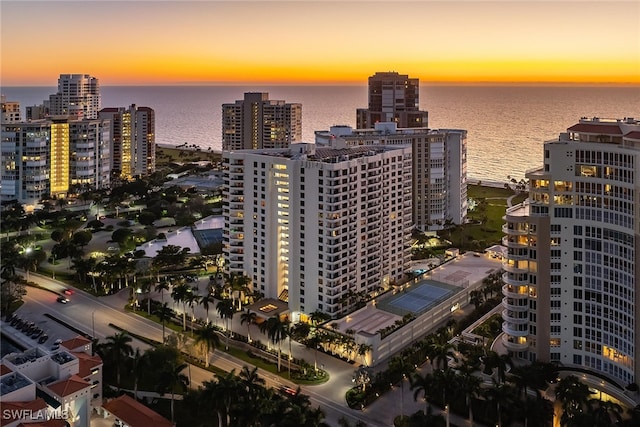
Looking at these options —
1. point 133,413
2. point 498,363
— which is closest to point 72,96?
point 133,413

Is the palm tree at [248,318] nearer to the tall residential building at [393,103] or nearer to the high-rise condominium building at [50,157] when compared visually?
the high-rise condominium building at [50,157]

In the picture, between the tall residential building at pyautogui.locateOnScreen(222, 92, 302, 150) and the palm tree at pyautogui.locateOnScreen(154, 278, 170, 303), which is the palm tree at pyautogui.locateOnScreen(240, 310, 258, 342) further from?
the tall residential building at pyautogui.locateOnScreen(222, 92, 302, 150)

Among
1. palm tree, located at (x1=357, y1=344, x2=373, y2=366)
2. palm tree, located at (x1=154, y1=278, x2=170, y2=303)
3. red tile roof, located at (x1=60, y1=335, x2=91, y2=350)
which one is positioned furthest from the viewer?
palm tree, located at (x1=154, y1=278, x2=170, y2=303)

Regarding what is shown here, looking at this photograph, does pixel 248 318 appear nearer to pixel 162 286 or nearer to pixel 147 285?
pixel 162 286

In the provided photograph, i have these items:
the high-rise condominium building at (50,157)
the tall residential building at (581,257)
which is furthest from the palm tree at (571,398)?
the high-rise condominium building at (50,157)

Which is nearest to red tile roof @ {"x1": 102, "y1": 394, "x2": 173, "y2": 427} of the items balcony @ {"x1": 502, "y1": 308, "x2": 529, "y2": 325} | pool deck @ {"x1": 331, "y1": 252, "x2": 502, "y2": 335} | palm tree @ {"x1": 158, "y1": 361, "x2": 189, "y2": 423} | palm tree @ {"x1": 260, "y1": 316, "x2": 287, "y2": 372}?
palm tree @ {"x1": 158, "y1": 361, "x2": 189, "y2": 423}

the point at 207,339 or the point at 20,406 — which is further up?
the point at 207,339
